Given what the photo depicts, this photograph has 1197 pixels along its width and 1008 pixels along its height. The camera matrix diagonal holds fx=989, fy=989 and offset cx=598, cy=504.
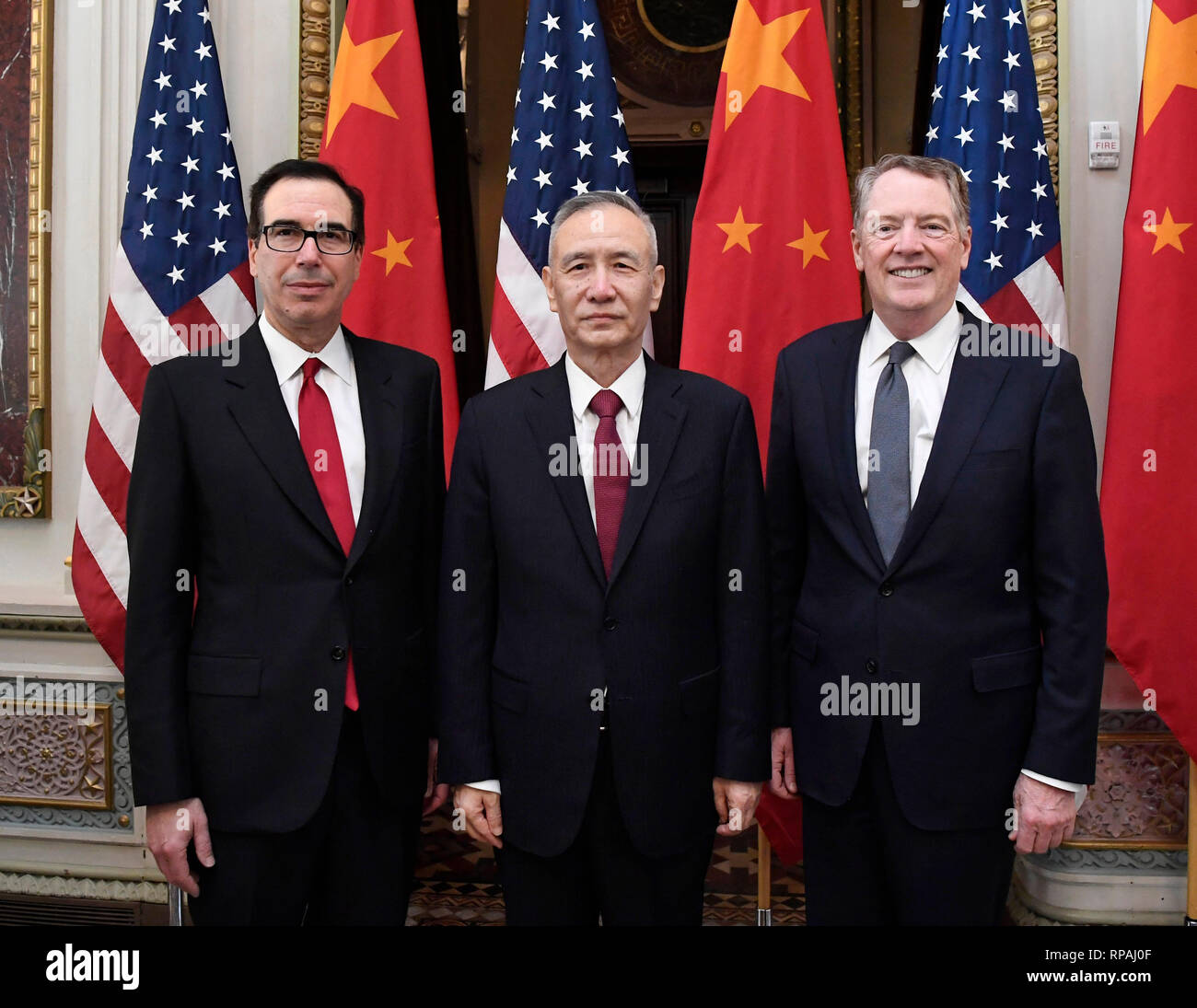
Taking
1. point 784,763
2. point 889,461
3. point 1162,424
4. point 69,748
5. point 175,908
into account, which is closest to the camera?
point 889,461

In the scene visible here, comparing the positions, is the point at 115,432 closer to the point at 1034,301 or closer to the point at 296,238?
the point at 296,238

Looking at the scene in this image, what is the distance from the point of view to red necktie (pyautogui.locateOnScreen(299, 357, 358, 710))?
1876mm

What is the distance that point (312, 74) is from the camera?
3273mm

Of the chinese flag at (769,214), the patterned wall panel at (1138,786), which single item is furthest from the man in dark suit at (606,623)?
the patterned wall panel at (1138,786)

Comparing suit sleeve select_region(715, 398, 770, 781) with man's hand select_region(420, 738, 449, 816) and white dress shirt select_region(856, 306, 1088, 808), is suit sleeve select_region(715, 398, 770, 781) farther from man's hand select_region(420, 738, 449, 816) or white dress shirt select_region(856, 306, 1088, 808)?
man's hand select_region(420, 738, 449, 816)

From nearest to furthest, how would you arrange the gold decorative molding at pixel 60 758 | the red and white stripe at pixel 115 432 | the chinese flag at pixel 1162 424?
the chinese flag at pixel 1162 424
the red and white stripe at pixel 115 432
the gold decorative molding at pixel 60 758

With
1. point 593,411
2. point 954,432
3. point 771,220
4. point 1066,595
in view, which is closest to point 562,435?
point 593,411

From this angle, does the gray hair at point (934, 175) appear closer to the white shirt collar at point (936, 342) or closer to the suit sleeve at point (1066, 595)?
the white shirt collar at point (936, 342)

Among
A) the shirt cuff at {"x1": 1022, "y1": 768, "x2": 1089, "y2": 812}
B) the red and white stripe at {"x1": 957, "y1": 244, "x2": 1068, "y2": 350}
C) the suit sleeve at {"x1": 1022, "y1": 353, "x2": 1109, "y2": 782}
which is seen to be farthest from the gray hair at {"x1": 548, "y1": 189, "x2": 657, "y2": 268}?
the red and white stripe at {"x1": 957, "y1": 244, "x2": 1068, "y2": 350}

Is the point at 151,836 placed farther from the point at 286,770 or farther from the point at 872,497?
the point at 872,497

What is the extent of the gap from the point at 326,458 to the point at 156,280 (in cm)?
143

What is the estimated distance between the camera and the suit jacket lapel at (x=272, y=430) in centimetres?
183

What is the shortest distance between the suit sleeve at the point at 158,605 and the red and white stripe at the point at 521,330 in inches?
48.0

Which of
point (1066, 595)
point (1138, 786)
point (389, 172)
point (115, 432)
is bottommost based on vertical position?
point (1138, 786)
